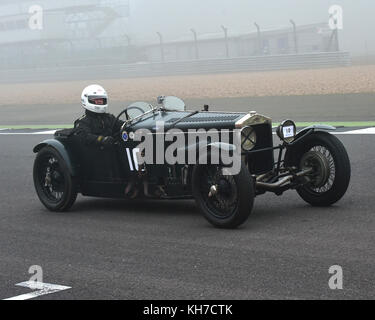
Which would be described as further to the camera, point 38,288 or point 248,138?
point 248,138

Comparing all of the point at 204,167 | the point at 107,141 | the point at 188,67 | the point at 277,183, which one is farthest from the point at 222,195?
the point at 188,67

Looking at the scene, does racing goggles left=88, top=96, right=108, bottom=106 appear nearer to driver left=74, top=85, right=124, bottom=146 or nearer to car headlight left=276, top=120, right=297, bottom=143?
driver left=74, top=85, right=124, bottom=146

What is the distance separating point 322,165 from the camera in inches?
312

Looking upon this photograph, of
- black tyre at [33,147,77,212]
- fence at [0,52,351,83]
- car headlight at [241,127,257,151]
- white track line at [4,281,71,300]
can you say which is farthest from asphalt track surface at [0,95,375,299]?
fence at [0,52,351,83]

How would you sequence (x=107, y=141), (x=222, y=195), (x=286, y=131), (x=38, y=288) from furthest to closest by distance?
(x=107, y=141), (x=286, y=131), (x=222, y=195), (x=38, y=288)

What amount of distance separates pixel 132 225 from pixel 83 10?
71.1m

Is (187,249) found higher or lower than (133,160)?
lower

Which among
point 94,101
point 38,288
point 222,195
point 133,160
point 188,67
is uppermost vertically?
point 188,67

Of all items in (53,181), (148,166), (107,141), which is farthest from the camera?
(53,181)

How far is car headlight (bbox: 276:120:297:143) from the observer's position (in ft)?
26.2

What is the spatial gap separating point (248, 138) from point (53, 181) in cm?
248

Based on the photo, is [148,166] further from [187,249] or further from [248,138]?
[187,249]

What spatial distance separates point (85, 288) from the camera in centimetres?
564

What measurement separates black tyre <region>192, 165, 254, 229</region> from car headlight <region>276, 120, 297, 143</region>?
995 mm
